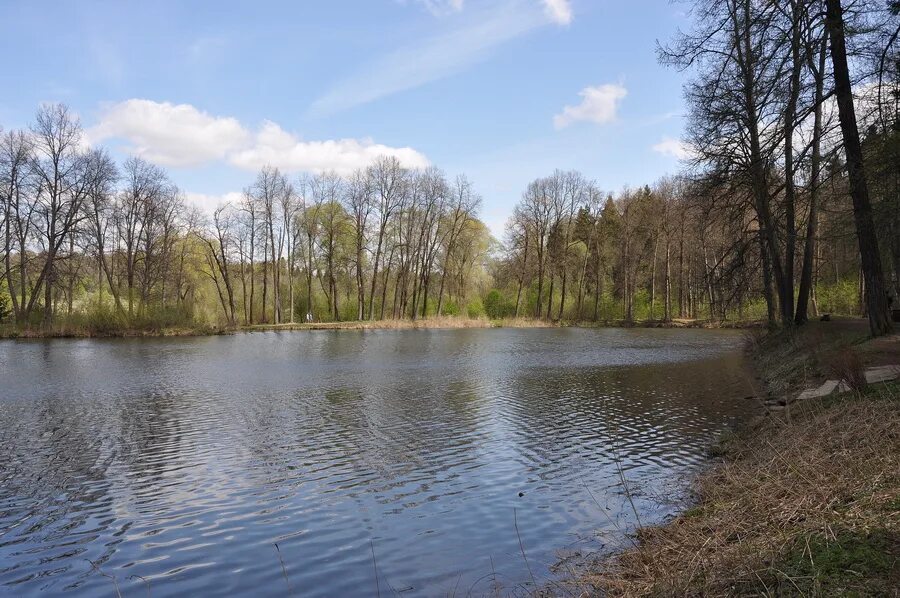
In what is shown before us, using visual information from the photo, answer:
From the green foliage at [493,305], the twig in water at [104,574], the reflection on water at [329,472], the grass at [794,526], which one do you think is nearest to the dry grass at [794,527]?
the grass at [794,526]

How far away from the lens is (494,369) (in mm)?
22906

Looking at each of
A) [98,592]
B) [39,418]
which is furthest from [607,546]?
[39,418]

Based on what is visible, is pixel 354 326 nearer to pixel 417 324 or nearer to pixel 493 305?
pixel 417 324

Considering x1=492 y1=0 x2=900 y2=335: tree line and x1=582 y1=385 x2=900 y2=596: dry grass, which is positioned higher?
x1=492 y1=0 x2=900 y2=335: tree line

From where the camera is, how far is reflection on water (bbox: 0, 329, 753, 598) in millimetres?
6105

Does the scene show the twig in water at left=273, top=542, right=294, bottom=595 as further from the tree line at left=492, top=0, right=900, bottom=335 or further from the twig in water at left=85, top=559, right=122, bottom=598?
the tree line at left=492, top=0, right=900, bottom=335

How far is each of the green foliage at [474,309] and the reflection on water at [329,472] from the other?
127 feet

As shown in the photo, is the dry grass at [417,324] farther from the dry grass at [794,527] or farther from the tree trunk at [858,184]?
the dry grass at [794,527]

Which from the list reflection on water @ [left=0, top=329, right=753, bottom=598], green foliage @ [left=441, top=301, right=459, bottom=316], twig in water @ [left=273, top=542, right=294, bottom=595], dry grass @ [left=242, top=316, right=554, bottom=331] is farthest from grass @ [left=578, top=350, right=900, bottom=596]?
green foliage @ [left=441, top=301, right=459, bottom=316]

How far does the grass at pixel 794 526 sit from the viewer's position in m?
3.85

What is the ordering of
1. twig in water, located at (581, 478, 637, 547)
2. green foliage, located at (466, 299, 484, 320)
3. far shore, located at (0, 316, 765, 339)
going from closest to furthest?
twig in water, located at (581, 478, 637, 547), far shore, located at (0, 316, 765, 339), green foliage, located at (466, 299, 484, 320)

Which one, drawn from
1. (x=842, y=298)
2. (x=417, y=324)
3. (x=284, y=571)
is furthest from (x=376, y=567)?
(x=417, y=324)

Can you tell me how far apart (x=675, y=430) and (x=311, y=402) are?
29.0 ft

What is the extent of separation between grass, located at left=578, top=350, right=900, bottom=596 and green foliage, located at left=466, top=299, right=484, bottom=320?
168ft
